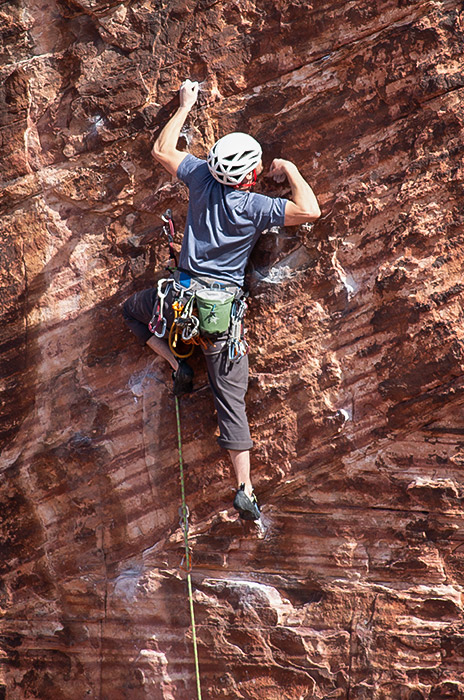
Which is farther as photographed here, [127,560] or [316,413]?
[127,560]

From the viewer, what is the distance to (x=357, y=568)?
549 cm

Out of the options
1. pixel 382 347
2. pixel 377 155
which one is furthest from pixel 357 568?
pixel 377 155

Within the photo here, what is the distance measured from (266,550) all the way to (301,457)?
0.77 metres

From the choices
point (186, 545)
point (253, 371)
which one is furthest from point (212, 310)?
point (186, 545)

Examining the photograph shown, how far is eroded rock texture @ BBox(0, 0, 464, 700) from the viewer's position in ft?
17.3

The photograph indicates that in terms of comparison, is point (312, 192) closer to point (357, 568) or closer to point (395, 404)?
point (395, 404)

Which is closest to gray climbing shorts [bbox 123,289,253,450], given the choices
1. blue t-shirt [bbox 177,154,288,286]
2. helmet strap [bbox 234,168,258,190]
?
blue t-shirt [bbox 177,154,288,286]

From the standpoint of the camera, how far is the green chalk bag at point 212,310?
5.05 m

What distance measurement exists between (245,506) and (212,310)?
1419 millimetres

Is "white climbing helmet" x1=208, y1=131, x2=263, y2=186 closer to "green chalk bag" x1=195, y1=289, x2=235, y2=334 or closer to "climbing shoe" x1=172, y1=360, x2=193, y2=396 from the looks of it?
"green chalk bag" x1=195, y1=289, x2=235, y2=334

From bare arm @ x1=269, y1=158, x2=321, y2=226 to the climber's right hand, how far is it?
81 cm

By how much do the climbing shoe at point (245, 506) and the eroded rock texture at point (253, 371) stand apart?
0.30m

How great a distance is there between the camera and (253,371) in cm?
556

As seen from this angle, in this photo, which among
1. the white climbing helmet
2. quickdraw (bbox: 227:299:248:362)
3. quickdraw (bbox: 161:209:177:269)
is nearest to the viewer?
the white climbing helmet
